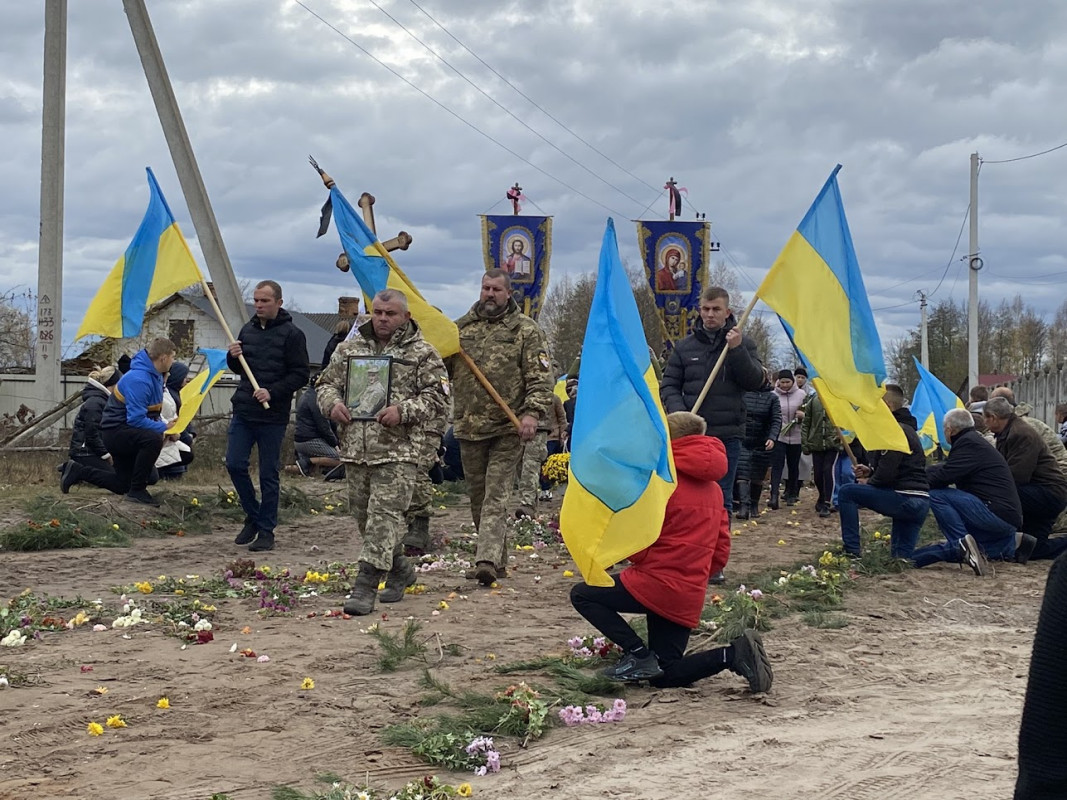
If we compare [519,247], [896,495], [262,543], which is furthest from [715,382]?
[519,247]

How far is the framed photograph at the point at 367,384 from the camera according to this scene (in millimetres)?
8148

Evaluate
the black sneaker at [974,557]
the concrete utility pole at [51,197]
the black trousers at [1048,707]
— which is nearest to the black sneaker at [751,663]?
the black trousers at [1048,707]

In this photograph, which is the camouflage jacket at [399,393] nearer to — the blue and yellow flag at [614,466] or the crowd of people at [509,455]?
the crowd of people at [509,455]

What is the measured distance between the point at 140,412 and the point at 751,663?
869cm

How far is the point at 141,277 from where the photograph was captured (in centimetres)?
1167

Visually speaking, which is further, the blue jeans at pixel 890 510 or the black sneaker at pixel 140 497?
the black sneaker at pixel 140 497

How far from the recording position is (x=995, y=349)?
90.4m

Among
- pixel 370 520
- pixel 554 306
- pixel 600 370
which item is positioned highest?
pixel 554 306

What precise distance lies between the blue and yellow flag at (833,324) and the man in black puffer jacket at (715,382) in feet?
2.11

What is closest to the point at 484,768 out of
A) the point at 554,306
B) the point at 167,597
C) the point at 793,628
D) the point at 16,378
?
the point at 793,628

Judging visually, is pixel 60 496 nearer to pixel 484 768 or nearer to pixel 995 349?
pixel 484 768

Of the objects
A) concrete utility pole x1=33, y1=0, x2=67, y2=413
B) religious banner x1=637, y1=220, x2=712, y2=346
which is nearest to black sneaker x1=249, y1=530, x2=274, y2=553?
concrete utility pole x1=33, y1=0, x2=67, y2=413

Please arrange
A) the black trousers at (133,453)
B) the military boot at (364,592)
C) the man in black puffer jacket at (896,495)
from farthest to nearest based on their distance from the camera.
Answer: the black trousers at (133,453), the man in black puffer jacket at (896,495), the military boot at (364,592)

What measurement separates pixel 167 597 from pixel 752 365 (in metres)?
4.83
